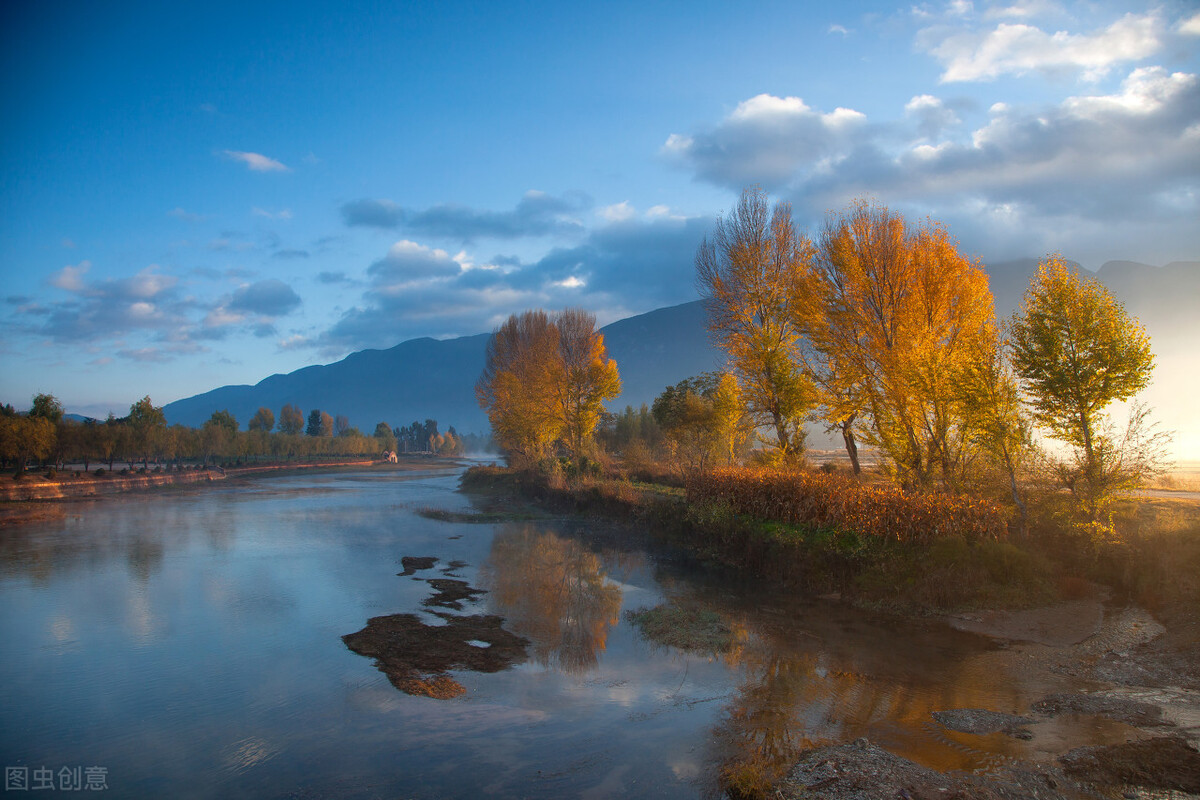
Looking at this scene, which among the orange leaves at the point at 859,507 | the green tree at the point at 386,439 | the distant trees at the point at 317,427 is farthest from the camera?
the green tree at the point at 386,439

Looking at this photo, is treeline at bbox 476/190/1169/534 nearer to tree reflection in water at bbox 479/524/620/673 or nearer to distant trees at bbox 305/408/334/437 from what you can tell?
tree reflection in water at bbox 479/524/620/673

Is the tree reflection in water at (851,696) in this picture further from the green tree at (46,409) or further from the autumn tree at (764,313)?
the green tree at (46,409)

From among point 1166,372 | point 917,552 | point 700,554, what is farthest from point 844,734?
point 1166,372

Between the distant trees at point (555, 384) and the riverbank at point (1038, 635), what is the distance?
1056 inches

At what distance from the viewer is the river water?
23.4 feet

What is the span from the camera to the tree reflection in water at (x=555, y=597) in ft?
39.3

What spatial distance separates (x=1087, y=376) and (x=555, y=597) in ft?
46.8

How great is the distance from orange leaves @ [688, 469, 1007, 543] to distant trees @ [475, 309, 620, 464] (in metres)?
25.5

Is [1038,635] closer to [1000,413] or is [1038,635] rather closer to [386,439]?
[1000,413]

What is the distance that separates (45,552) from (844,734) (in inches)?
1154

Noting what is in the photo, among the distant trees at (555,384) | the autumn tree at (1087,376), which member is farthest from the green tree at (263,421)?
the autumn tree at (1087,376)

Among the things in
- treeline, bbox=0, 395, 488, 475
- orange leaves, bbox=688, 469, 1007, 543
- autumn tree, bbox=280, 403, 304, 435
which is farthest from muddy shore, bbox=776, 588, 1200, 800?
autumn tree, bbox=280, 403, 304, 435

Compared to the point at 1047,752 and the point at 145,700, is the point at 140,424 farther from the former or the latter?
the point at 1047,752

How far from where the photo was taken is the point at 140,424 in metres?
79.6
